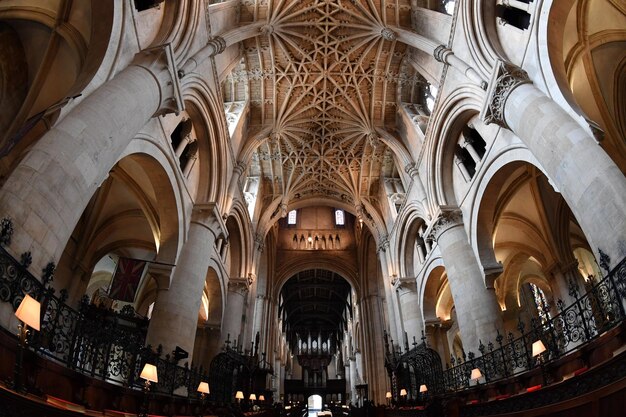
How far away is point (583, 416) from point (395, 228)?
16.3 metres

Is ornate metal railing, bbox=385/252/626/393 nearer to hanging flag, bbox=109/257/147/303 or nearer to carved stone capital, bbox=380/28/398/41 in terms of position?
hanging flag, bbox=109/257/147/303

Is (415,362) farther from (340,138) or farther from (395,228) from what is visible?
(340,138)

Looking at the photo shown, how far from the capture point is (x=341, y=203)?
25516 millimetres

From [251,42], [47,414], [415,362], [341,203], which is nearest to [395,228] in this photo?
[341,203]

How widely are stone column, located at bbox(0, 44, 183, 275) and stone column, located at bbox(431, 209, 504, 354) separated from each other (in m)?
11.1

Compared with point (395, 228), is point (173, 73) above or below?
below

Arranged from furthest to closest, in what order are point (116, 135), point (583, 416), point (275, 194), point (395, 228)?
point (275, 194) < point (395, 228) < point (116, 135) < point (583, 416)

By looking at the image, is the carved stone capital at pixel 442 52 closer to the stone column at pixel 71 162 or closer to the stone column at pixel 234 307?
the stone column at pixel 71 162

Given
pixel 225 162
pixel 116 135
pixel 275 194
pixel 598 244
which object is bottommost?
pixel 598 244

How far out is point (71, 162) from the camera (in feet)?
21.4

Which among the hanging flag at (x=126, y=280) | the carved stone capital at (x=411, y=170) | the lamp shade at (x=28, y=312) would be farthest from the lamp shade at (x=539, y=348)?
the carved stone capital at (x=411, y=170)

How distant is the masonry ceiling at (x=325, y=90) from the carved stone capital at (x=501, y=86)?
7.31m

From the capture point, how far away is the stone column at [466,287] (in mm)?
12102

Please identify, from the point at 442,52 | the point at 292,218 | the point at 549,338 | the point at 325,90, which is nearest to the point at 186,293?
the point at 549,338
